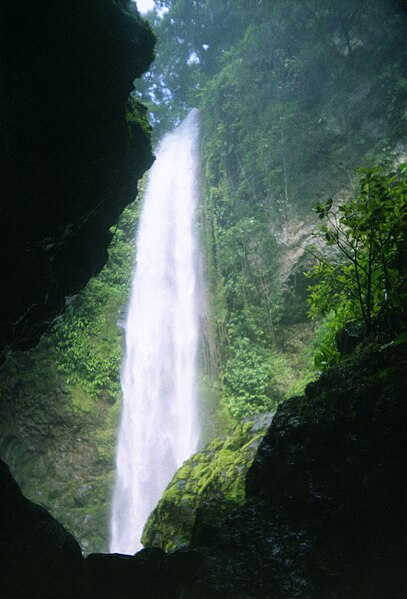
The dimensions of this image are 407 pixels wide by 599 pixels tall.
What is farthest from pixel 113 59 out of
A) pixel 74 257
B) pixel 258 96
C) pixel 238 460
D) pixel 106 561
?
pixel 258 96

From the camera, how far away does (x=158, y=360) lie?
518 inches

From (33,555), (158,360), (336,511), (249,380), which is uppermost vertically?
(158,360)

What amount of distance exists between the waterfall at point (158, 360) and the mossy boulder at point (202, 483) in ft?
14.0

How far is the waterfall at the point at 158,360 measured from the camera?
1065 centimetres

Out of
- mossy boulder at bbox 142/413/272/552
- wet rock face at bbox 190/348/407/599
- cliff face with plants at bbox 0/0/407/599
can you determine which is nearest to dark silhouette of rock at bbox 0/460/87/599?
cliff face with plants at bbox 0/0/407/599

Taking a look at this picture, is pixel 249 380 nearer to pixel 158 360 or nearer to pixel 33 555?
pixel 158 360

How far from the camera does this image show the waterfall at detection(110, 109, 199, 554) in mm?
10648

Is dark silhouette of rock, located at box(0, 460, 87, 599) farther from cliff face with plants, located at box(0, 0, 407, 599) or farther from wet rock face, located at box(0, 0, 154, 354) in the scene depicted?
wet rock face, located at box(0, 0, 154, 354)

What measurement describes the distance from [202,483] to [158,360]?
7499 millimetres

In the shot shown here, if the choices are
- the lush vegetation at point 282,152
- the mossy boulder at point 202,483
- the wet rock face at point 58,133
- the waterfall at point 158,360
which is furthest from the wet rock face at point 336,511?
the waterfall at point 158,360

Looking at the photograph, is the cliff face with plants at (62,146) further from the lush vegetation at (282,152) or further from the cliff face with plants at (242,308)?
the lush vegetation at (282,152)

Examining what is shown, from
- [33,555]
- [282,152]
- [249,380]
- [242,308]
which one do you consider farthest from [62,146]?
[282,152]

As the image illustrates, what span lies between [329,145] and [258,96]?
487cm

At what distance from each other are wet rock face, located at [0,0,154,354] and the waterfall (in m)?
6.24
